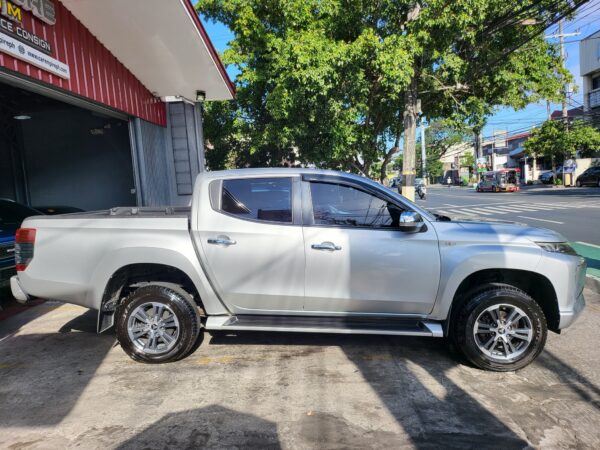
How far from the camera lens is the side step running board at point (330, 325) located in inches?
156

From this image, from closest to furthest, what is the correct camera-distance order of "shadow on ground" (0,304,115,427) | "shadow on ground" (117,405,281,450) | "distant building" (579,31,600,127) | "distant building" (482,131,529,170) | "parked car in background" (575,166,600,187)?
1. "shadow on ground" (117,405,281,450)
2. "shadow on ground" (0,304,115,427)
3. "parked car in background" (575,166,600,187)
4. "distant building" (579,31,600,127)
5. "distant building" (482,131,529,170)

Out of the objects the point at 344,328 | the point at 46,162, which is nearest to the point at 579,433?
the point at 344,328

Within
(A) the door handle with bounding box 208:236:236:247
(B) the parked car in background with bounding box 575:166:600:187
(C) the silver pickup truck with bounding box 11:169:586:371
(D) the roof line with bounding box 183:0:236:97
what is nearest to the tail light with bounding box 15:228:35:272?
(C) the silver pickup truck with bounding box 11:169:586:371

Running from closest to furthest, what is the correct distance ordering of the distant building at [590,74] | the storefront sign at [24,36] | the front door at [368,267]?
the front door at [368,267], the storefront sign at [24,36], the distant building at [590,74]

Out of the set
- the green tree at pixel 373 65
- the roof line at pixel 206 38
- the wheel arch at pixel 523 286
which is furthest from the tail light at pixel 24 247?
the green tree at pixel 373 65

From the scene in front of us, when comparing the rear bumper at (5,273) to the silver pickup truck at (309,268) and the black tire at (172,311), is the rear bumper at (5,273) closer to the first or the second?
the silver pickup truck at (309,268)

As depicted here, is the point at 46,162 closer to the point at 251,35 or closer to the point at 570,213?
the point at 251,35

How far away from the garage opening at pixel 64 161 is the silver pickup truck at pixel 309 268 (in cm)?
962

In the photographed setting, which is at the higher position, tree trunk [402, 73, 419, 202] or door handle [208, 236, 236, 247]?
tree trunk [402, 73, 419, 202]

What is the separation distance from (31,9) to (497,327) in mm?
7938

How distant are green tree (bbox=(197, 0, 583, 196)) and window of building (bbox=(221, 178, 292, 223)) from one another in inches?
289

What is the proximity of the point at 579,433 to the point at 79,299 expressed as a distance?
4.29 meters

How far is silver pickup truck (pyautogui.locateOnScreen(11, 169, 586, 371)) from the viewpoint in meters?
3.95

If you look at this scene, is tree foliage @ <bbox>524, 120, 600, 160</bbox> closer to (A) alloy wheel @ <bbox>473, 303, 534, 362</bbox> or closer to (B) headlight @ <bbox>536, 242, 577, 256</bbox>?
(B) headlight @ <bbox>536, 242, 577, 256</bbox>
